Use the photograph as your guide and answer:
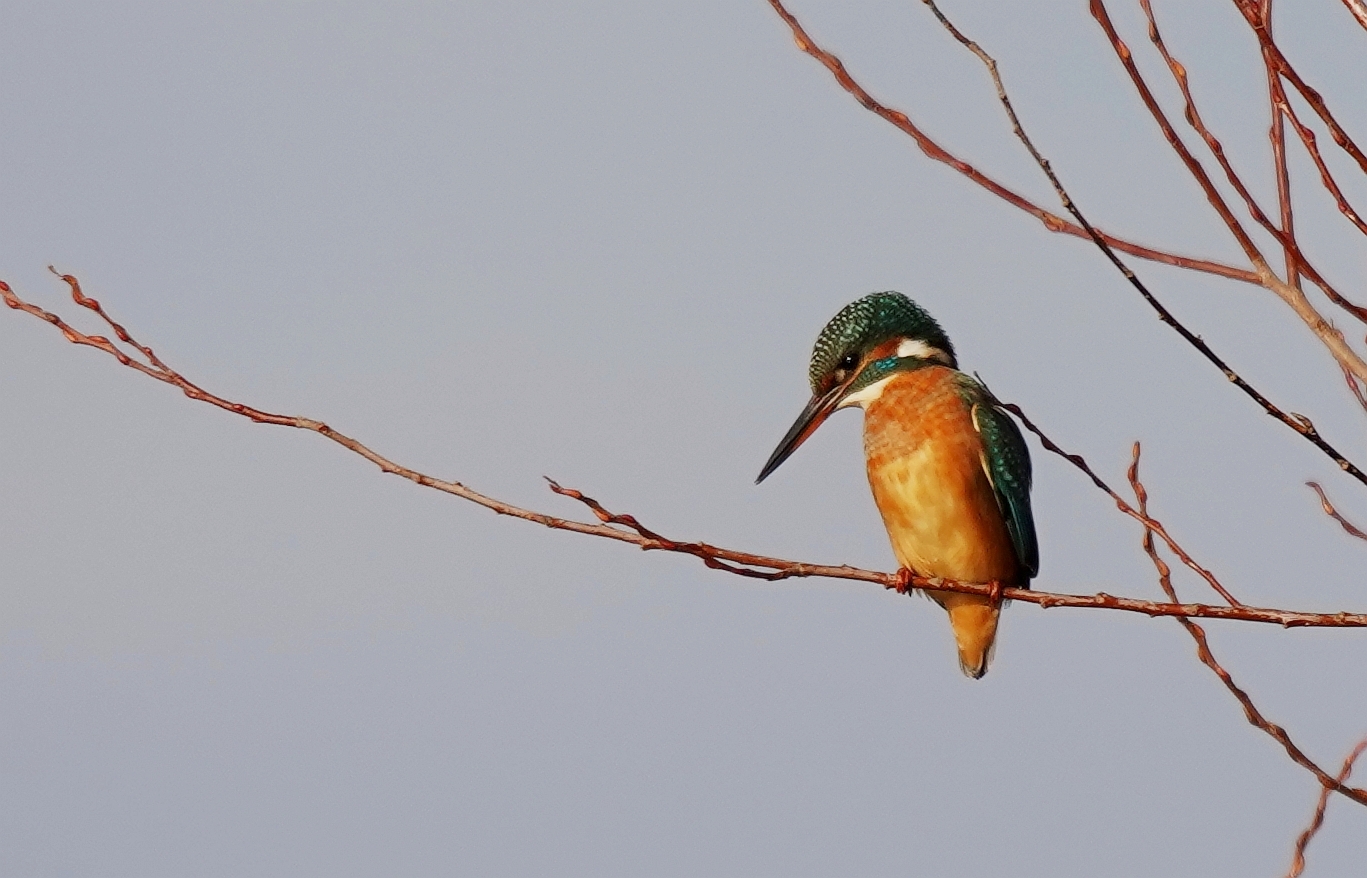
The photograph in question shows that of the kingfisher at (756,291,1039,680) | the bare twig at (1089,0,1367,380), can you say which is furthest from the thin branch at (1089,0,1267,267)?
the kingfisher at (756,291,1039,680)

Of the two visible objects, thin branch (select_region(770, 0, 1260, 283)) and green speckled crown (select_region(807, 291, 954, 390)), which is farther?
green speckled crown (select_region(807, 291, 954, 390))

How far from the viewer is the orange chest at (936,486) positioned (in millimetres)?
4723

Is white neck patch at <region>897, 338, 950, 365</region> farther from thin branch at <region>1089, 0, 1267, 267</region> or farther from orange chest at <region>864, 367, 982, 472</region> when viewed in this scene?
thin branch at <region>1089, 0, 1267, 267</region>

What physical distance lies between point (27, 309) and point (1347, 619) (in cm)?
209

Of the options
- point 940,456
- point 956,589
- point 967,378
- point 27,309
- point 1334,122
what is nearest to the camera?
point 1334,122

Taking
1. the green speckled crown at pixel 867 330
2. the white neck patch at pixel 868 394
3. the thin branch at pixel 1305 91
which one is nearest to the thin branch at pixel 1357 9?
the thin branch at pixel 1305 91

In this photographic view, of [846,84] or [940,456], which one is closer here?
[846,84]

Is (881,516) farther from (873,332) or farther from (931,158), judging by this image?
(931,158)

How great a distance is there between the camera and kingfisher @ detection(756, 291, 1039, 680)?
4.73m

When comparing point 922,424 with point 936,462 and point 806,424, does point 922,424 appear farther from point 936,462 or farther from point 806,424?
point 806,424

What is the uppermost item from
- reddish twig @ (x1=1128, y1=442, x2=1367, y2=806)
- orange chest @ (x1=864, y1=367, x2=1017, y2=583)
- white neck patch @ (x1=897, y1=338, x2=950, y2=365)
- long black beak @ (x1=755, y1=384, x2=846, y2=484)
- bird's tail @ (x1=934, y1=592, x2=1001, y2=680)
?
white neck patch @ (x1=897, y1=338, x2=950, y2=365)

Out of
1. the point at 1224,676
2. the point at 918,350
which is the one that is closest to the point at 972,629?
the point at 918,350

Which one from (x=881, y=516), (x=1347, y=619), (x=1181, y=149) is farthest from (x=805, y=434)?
(x=1181, y=149)

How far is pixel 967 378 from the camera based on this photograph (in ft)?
16.5
